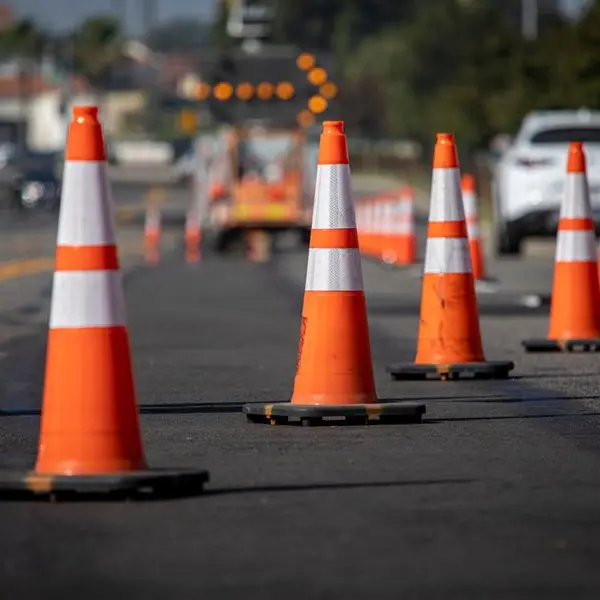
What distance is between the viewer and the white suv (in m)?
25.2

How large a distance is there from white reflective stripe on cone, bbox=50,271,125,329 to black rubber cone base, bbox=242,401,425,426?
71.3 inches

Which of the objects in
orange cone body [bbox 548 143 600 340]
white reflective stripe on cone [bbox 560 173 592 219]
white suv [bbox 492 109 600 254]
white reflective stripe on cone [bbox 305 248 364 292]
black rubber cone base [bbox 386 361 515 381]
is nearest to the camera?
white reflective stripe on cone [bbox 305 248 364 292]

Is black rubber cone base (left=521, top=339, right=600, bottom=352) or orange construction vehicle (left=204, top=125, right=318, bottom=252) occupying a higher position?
orange construction vehicle (left=204, top=125, right=318, bottom=252)

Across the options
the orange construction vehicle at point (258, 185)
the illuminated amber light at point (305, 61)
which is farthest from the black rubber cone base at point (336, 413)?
the illuminated amber light at point (305, 61)

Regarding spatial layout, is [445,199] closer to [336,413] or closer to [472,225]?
[336,413]

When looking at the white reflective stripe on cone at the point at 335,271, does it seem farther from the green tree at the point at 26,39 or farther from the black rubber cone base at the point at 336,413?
the green tree at the point at 26,39

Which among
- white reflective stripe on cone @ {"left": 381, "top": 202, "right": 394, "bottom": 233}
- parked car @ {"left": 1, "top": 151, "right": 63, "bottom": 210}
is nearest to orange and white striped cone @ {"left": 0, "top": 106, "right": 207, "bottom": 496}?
white reflective stripe on cone @ {"left": 381, "top": 202, "right": 394, "bottom": 233}

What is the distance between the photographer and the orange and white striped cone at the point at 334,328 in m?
8.82

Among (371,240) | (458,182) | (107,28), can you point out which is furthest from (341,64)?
(458,182)

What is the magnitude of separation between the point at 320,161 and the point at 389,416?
1.09m

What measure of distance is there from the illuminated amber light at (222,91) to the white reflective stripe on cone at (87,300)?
29295 mm

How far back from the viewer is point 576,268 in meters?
12.5

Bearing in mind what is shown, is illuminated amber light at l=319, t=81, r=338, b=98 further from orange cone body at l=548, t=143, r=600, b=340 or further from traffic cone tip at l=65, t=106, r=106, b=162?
traffic cone tip at l=65, t=106, r=106, b=162

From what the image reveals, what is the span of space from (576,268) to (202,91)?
949 inches
